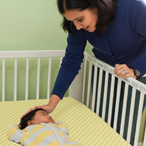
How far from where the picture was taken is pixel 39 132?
1157 millimetres

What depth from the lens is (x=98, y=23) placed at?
1137mm

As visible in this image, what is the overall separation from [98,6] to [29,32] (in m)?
0.77

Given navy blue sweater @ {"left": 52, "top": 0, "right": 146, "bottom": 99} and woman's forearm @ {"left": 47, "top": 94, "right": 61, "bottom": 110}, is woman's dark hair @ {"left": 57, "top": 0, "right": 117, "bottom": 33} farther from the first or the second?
woman's forearm @ {"left": 47, "top": 94, "right": 61, "bottom": 110}

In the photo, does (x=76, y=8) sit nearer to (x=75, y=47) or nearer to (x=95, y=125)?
(x=75, y=47)

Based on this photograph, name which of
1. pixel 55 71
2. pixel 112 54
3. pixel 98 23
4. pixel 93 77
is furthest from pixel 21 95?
pixel 98 23

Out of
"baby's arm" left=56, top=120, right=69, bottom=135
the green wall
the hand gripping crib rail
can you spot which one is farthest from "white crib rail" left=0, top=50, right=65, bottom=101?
"baby's arm" left=56, top=120, right=69, bottom=135

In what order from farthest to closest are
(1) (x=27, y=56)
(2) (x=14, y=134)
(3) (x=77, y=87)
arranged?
(3) (x=77, y=87), (1) (x=27, y=56), (2) (x=14, y=134)

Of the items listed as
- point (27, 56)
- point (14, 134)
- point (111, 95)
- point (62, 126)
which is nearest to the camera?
point (14, 134)

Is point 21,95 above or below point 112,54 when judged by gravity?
below

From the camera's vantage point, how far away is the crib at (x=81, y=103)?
4.08 ft

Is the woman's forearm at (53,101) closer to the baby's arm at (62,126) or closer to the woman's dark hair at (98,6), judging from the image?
the baby's arm at (62,126)

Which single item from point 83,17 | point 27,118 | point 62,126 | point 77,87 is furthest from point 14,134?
point 77,87

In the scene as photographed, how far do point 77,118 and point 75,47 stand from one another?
0.40 meters

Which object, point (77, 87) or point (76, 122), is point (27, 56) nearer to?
point (77, 87)
